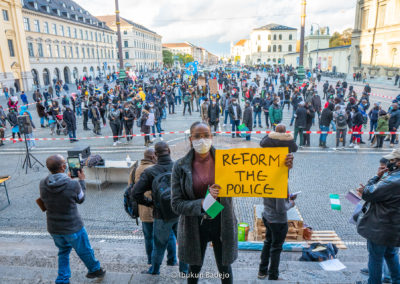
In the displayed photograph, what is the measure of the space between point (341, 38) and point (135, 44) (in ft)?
205

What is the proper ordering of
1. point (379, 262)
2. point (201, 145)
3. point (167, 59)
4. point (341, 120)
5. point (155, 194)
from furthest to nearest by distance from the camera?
point (167, 59) → point (341, 120) → point (155, 194) → point (379, 262) → point (201, 145)

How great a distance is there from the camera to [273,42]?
108625 mm

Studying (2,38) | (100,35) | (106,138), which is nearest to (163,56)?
(100,35)

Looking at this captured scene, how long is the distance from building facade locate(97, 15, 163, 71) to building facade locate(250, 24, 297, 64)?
4024cm

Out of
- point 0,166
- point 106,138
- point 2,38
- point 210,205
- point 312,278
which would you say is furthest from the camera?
point 2,38

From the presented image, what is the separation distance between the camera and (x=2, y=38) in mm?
35344

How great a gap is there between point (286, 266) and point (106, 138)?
11.9m

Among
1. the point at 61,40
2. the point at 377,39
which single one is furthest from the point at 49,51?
the point at 377,39

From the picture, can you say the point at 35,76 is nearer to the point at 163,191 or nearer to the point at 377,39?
the point at 163,191

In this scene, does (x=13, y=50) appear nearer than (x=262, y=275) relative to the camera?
No

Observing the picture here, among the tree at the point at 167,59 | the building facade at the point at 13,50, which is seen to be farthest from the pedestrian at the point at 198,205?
the tree at the point at 167,59

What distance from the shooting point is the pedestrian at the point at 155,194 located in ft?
11.0

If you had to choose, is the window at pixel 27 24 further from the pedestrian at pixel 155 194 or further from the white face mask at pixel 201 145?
the white face mask at pixel 201 145

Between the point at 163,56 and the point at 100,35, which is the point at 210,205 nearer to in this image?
the point at 100,35
